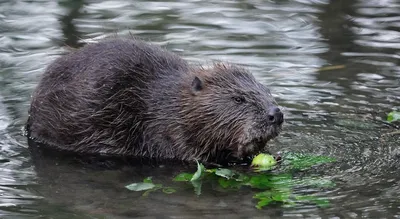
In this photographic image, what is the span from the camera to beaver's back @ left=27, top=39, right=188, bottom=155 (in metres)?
6.17

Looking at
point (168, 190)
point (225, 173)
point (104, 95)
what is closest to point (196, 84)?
point (104, 95)

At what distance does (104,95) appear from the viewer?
616 centimetres

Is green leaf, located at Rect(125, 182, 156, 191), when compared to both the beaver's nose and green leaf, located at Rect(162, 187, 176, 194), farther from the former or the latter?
the beaver's nose

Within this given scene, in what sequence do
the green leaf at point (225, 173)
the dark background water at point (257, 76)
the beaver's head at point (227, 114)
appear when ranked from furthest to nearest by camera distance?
the beaver's head at point (227, 114), the green leaf at point (225, 173), the dark background water at point (257, 76)

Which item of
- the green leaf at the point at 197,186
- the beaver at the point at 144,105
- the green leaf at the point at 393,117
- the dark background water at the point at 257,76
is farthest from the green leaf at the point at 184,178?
the green leaf at the point at 393,117

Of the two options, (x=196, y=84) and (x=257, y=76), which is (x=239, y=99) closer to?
(x=196, y=84)

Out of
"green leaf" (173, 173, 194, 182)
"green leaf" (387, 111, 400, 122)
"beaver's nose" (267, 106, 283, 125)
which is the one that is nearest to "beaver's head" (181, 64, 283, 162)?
"beaver's nose" (267, 106, 283, 125)

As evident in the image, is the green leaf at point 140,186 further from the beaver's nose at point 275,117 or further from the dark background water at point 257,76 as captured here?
the beaver's nose at point 275,117

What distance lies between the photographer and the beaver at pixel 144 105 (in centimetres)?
596

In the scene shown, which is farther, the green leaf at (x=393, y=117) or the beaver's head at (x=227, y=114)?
the green leaf at (x=393, y=117)

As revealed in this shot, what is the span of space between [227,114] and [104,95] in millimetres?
842

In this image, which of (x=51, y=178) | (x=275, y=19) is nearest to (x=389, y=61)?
(x=275, y=19)

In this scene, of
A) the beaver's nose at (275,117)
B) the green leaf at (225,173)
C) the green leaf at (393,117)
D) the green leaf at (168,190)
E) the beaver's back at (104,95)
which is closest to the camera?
the green leaf at (168,190)

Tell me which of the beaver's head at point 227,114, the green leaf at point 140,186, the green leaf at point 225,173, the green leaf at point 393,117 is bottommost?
the green leaf at point 140,186
